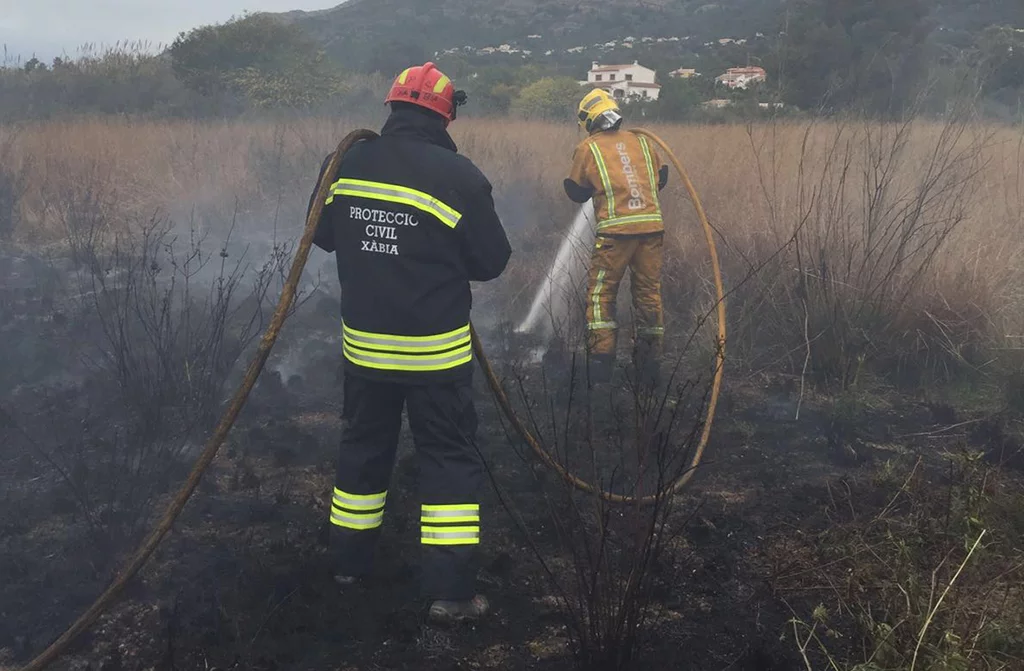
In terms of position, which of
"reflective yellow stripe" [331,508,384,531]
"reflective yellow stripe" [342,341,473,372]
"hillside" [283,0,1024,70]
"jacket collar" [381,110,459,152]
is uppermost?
"hillside" [283,0,1024,70]

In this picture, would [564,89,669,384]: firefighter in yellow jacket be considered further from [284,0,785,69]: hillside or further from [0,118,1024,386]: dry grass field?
[284,0,785,69]: hillside

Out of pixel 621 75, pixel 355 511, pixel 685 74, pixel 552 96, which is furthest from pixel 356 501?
pixel 621 75

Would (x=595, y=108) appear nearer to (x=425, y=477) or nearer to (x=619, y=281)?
(x=619, y=281)

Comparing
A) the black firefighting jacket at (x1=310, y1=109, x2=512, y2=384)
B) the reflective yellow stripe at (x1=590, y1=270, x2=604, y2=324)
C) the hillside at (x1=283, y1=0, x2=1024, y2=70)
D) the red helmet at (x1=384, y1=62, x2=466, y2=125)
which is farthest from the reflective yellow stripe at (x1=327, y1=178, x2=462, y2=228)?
the hillside at (x1=283, y1=0, x2=1024, y2=70)

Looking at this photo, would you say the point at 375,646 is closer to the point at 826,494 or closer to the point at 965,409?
the point at 826,494

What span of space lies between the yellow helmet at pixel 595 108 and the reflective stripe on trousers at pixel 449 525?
357 centimetres

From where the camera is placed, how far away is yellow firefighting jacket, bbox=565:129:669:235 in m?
5.65

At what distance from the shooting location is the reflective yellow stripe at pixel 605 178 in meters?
5.64

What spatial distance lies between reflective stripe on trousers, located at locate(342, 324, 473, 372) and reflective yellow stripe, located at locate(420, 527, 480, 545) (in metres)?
0.64

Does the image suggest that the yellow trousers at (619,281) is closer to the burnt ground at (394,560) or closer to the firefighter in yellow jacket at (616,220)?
the firefighter in yellow jacket at (616,220)

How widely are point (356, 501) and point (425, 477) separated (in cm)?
34

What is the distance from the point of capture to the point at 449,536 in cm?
314

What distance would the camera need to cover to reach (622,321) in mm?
7172

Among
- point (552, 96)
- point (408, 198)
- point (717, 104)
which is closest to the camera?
point (408, 198)
